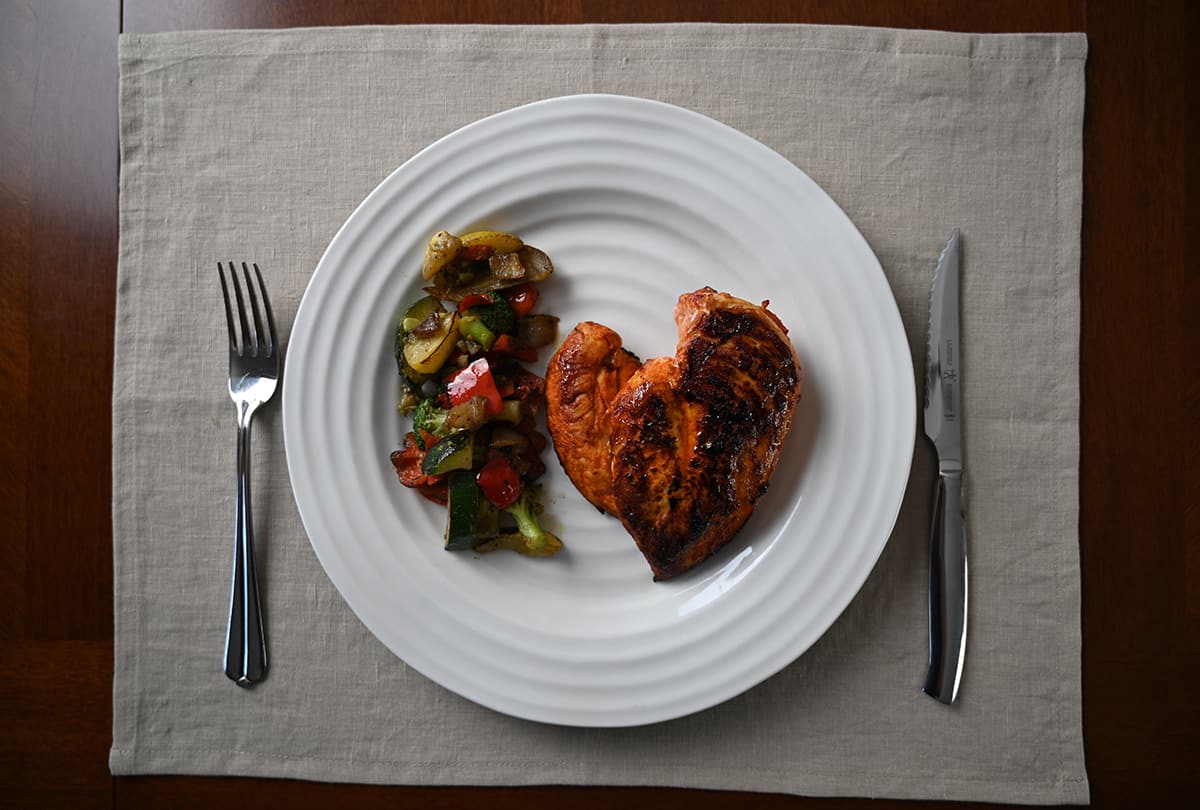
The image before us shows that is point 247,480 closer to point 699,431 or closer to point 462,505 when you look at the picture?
A: point 462,505

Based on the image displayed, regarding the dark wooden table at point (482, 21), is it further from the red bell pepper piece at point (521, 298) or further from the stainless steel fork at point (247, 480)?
the red bell pepper piece at point (521, 298)

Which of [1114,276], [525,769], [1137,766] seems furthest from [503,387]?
[1137,766]

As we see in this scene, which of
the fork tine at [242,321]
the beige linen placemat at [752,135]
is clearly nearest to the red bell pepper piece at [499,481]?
the beige linen placemat at [752,135]

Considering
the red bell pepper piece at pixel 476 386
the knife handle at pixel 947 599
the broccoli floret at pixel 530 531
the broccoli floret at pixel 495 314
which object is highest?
the broccoli floret at pixel 495 314

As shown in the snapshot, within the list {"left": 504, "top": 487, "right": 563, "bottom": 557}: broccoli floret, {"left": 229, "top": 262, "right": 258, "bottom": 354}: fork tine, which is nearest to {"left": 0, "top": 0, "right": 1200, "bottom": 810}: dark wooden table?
{"left": 229, "top": 262, "right": 258, "bottom": 354}: fork tine

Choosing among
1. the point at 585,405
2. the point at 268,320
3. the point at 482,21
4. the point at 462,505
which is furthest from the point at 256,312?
the point at 482,21

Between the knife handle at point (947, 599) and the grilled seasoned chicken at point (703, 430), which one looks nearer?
the grilled seasoned chicken at point (703, 430)
